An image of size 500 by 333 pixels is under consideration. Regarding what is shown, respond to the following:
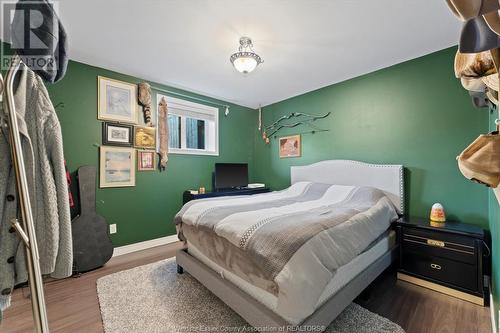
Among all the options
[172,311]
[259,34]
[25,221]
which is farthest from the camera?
[259,34]

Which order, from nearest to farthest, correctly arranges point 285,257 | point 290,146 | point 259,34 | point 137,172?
point 285,257
point 259,34
point 137,172
point 290,146

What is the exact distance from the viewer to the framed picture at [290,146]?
392 centimetres

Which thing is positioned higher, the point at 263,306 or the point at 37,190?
the point at 37,190

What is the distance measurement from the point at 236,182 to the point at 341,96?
7.48 feet

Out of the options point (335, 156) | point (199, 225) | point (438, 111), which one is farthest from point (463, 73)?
point (335, 156)

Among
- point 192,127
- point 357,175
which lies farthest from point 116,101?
point 357,175

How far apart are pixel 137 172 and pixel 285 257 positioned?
2.69 metres

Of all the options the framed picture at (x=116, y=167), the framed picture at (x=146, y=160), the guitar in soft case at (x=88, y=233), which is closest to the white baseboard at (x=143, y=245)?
the guitar in soft case at (x=88, y=233)

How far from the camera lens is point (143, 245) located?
10.3ft

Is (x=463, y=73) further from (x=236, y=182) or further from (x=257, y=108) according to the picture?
(x=257, y=108)

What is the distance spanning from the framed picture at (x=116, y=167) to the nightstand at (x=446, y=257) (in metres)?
3.39

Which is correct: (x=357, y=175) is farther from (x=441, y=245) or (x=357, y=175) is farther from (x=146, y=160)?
(x=146, y=160)

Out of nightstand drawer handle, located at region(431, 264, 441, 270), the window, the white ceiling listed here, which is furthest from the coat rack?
the window

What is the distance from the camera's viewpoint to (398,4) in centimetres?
177
